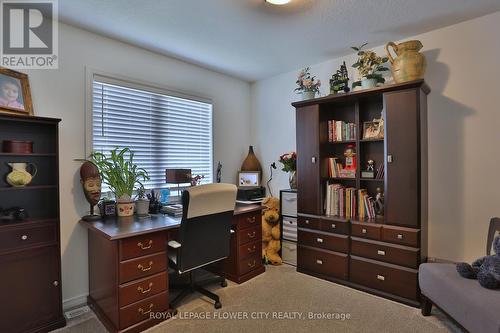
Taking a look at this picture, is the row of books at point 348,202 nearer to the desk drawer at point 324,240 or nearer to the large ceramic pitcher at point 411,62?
the desk drawer at point 324,240

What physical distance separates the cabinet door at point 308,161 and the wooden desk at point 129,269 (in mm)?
1455

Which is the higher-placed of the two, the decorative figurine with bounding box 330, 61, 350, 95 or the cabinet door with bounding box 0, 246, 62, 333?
the decorative figurine with bounding box 330, 61, 350, 95

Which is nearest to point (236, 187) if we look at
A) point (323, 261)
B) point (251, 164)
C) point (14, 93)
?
point (323, 261)

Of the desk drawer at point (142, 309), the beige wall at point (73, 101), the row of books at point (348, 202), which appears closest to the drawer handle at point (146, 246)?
the desk drawer at point (142, 309)

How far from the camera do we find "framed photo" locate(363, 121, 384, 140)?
273 cm

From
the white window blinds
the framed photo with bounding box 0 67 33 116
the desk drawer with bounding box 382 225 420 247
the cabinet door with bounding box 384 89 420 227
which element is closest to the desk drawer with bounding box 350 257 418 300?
the desk drawer with bounding box 382 225 420 247

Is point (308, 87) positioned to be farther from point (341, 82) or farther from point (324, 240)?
point (324, 240)

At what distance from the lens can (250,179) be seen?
12.9 ft

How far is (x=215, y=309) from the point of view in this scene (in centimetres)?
234

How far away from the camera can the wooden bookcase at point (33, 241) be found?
1.87 metres

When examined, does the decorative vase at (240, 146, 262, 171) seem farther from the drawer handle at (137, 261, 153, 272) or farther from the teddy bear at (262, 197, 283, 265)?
the drawer handle at (137, 261, 153, 272)

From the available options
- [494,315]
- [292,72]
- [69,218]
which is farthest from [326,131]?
[69,218]

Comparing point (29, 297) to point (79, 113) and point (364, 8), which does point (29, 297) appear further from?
point (364, 8)

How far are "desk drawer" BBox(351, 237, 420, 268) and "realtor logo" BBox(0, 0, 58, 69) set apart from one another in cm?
326
